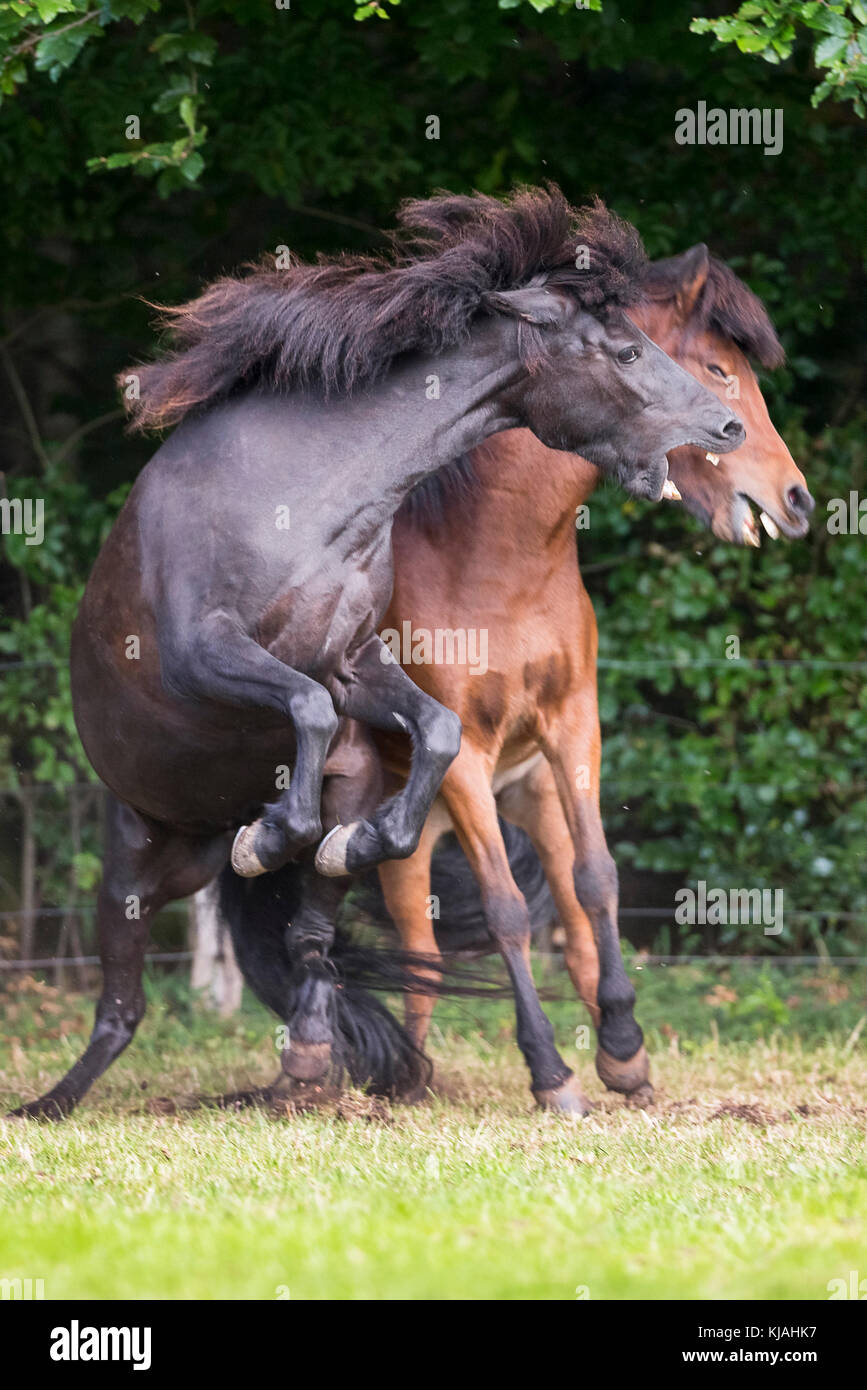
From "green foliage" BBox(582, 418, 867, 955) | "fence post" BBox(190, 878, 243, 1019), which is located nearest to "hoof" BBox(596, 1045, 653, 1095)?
"green foliage" BBox(582, 418, 867, 955)

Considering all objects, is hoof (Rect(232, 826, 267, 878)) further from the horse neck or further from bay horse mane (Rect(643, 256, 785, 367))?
bay horse mane (Rect(643, 256, 785, 367))

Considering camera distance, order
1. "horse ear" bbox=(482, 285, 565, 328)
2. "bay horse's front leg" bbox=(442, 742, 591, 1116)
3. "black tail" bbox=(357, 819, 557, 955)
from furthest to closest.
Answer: "black tail" bbox=(357, 819, 557, 955) < "bay horse's front leg" bbox=(442, 742, 591, 1116) < "horse ear" bbox=(482, 285, 565, 328)

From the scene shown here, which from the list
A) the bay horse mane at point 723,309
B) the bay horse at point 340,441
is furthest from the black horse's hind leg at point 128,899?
the bay horse mane at point 723,309

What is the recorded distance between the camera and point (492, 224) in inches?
179

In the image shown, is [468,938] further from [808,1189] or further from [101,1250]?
[101,1250]

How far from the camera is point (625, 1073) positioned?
511cm

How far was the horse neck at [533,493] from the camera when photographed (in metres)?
5.14

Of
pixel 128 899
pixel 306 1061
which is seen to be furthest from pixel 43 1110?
pixel 306 1061

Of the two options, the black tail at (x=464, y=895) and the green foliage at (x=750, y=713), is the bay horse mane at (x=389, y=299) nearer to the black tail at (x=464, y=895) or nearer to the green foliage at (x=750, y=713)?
the black tail at (x=464, y=895)

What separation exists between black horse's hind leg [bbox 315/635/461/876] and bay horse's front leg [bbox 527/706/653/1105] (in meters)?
0.79

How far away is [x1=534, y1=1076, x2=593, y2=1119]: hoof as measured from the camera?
4.86m

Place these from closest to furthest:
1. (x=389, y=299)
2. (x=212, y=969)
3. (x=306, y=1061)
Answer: (x=389, y=299) → (x=306, y=1061) → (x=212, y=969)

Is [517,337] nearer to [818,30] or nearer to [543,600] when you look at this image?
[543,600]

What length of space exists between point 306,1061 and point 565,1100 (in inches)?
31.5
